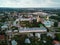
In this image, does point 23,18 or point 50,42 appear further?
point 23,18

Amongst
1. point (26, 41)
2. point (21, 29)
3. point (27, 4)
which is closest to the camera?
point (26, 41)

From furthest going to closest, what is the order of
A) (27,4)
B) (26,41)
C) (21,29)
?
(27,4)
(21,29)
(26,41)

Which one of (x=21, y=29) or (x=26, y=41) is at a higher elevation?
(x=21, y=29)

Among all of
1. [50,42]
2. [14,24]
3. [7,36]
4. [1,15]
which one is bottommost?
[50,42]

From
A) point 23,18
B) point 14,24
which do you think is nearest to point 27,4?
point 23,18

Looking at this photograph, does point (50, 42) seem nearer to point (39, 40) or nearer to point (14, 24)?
point (39, 40)

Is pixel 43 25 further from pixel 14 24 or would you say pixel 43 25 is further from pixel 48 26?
pixel 14 24

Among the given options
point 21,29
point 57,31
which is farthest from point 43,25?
point 21,29
